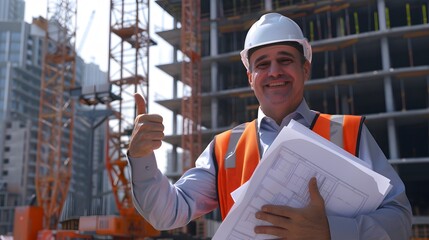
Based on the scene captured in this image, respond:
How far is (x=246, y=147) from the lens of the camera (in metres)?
1.98

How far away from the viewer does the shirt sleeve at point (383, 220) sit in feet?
4.91

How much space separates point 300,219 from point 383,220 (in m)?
0.27

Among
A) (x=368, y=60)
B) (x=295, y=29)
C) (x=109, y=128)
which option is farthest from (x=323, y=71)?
(x=295, y=29)

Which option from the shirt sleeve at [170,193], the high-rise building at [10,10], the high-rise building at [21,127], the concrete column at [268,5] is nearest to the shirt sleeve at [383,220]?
the shirt sleeve at [170,193]

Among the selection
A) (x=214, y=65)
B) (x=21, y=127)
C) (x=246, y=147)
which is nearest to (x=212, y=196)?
(x=246, y=147)

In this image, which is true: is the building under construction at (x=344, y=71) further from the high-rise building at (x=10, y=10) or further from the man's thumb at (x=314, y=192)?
the high-rise building at (x=10, y=10)

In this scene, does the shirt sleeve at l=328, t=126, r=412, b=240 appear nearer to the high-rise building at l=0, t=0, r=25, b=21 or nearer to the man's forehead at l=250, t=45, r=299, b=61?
the man's forehead at l=250, t=45, r=299, b=61

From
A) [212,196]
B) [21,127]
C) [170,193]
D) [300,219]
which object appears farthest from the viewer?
[21,127]

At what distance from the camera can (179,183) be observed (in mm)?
1972

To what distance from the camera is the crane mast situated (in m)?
32.2

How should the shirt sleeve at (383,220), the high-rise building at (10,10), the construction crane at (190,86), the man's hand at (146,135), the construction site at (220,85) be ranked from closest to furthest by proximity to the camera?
the shirt sleeve at (383,220)
the man's hand at (146,135)
the construction site at (220,85)
the construction crane at (190,86)
the high-rise building at (10,10)

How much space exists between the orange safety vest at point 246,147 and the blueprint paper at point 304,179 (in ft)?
0.92

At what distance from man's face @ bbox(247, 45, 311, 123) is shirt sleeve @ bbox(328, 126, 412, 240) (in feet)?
1.25

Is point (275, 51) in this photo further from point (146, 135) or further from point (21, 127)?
point (21, 127)
